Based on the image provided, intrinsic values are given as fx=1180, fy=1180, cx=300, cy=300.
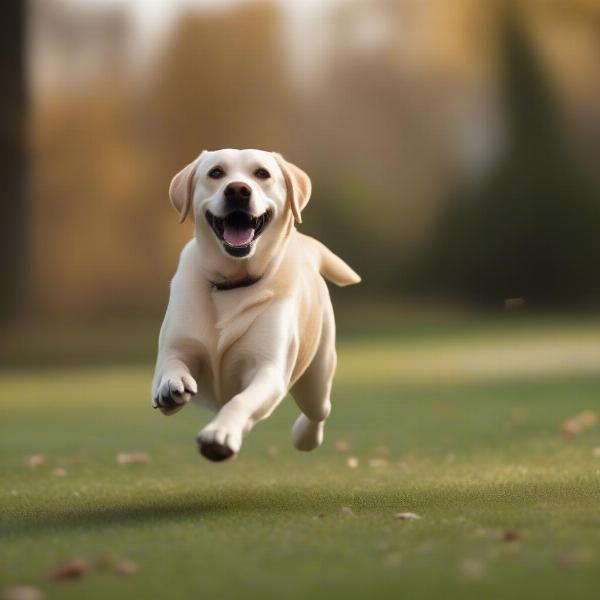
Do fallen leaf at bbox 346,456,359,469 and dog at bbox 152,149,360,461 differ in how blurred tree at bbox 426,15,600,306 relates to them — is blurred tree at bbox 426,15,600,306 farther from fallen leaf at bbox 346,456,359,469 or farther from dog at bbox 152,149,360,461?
dog at bbox 152,149,360,461

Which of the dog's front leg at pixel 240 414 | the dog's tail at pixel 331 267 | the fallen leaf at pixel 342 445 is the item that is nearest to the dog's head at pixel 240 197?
the dog's front leg at pixel 240 414

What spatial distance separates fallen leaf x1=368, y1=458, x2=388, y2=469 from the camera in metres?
6.86

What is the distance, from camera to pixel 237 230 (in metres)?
4.57

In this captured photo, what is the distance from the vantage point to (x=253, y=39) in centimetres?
2631

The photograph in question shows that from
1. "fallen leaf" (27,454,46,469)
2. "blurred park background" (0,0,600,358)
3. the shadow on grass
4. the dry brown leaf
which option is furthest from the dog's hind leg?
"blurred park background" (0,0,600,358)

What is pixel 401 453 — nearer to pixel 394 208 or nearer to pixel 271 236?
pixel 271 236

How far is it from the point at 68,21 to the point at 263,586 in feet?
74.9

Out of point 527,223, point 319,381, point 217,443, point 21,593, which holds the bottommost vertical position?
point 527,223

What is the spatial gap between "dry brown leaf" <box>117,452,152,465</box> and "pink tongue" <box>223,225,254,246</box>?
10.0ft

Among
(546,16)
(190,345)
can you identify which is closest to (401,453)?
(190,345)

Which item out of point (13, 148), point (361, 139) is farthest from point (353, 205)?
point (13, 148)

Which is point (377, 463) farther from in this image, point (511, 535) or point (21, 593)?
point (21, 593)

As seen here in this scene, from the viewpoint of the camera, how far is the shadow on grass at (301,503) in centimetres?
457

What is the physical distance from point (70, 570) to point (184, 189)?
183 cm
